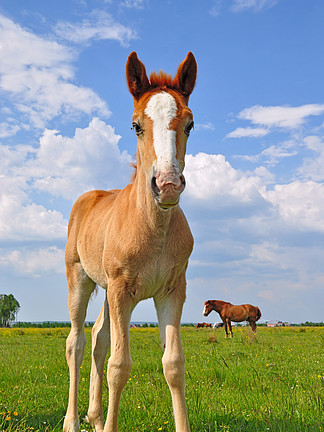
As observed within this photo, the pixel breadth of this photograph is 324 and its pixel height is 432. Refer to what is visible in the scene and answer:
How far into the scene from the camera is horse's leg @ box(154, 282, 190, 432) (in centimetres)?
338

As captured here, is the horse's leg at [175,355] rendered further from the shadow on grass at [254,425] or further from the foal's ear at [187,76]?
the foal's ear at [187,76]

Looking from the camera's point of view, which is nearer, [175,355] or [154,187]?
[154,187]

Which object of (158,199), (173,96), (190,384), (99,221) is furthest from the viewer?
(190,384)

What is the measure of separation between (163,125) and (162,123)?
2 cm

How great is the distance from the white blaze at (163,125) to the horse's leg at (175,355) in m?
1.21

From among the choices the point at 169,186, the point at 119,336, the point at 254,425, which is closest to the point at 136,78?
the point at 169,186

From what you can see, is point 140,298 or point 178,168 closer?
point 178,168

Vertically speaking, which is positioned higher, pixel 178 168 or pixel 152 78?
pixel 152 78

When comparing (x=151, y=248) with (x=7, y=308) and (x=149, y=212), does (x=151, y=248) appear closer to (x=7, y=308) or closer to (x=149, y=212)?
(x=149, y=212)

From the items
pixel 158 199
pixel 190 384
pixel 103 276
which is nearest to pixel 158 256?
pixel 158 199

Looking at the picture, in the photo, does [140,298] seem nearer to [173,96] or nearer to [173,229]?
[173,229]

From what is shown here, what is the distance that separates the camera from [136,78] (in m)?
3.54

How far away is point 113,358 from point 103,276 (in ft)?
3.53

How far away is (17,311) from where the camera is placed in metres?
83.8
